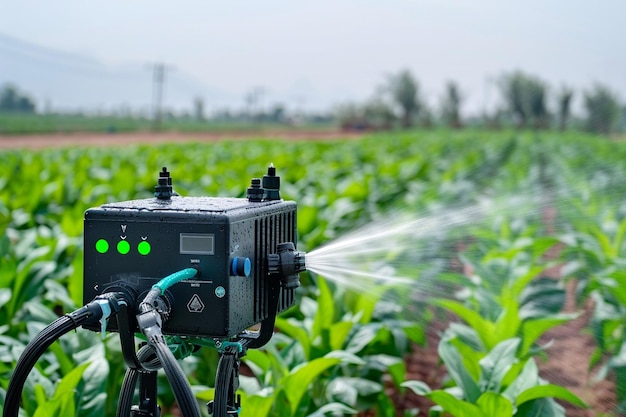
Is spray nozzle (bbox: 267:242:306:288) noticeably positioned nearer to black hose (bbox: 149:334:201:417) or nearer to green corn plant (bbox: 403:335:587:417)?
black hose (bbox: 149:334:201:417)

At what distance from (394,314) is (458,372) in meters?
1.41

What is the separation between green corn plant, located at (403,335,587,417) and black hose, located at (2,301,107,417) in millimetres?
1345

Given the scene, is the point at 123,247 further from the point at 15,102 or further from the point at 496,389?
the point at 15,102

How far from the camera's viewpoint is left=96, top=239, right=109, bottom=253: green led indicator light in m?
1.54

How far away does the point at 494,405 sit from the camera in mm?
2430

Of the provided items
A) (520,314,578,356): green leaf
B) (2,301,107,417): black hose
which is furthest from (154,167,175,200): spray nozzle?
(520,314,578,356): green leaf

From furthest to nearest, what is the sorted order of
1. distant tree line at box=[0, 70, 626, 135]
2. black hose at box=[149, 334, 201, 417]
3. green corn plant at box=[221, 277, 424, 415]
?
distant tree line at box=[0, 70, 626, 135]
green corn plant at box=[221, 277, 424, 415]
black hose at box=[149, 334, 201, 417]

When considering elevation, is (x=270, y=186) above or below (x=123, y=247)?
above

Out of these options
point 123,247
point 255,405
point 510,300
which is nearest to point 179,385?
point 123,247

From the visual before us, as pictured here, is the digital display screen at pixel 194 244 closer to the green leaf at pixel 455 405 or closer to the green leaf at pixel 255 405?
the green leaf at pixel 255 405

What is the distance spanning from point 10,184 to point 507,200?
508cm

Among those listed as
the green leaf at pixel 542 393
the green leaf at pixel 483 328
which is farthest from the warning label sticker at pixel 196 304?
the green leaf at pixel 483 328

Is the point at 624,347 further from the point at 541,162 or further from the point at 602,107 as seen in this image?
the point at 602,107

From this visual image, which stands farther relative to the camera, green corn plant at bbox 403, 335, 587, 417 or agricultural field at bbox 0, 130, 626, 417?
agricultural field at bbox 0, 130, 626, 417
